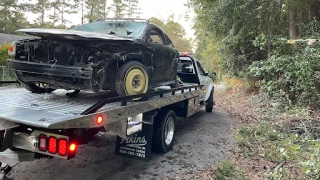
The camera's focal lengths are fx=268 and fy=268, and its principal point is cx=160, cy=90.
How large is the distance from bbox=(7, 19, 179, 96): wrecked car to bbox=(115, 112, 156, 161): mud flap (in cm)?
56

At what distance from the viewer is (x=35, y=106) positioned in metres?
3.41

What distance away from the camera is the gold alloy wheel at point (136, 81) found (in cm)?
409

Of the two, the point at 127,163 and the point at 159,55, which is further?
the point at 159,55

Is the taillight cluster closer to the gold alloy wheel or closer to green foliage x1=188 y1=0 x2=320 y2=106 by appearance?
the gold alloy wheel

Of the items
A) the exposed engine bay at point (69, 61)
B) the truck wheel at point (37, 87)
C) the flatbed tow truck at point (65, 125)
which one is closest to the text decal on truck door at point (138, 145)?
the flatbed tow truck at point (65, 125)

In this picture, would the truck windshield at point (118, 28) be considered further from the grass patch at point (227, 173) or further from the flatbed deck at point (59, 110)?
the grass patch at point (227, 173)

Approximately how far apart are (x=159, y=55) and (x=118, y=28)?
0.91 meters

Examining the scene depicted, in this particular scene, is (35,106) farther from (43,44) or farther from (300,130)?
(300,130)

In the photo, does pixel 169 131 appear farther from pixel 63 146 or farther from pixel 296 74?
pixel 296 74

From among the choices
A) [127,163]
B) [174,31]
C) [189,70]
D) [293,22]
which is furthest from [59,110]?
[174,31]

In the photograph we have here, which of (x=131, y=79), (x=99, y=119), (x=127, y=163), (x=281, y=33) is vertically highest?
(x=281, y=33)

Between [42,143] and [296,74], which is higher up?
[296,74]

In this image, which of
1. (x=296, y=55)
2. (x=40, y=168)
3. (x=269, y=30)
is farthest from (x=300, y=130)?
(x=40, y=168)

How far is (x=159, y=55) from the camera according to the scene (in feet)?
16.7
